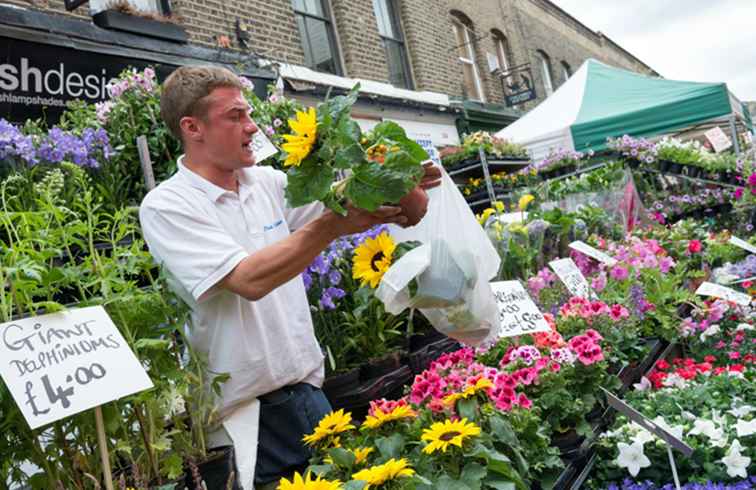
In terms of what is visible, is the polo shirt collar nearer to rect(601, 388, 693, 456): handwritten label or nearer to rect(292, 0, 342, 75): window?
rect(601, 388, 693, 456): handwritten label

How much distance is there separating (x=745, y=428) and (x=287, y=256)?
1.52m

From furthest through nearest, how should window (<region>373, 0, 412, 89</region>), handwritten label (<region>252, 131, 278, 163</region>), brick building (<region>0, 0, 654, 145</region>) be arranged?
window (<region>373, 0, 412, 89</region>) → brick building (<region>0, 0, 654, 145</region>) → handwritten label (<region>252, 131, 278, 163</region>)

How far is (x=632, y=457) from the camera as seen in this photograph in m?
2.10

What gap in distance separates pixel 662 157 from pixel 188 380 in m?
7.25

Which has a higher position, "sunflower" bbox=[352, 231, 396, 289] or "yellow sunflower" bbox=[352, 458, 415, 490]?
"sunflower" bbox=[352, 231, 396, 289]

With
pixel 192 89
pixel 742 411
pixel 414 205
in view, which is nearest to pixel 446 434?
pixel 414 205

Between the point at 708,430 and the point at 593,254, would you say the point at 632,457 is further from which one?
the point at 593,254

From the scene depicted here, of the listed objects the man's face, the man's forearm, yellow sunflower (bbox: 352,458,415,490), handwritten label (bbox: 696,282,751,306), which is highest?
the man's face

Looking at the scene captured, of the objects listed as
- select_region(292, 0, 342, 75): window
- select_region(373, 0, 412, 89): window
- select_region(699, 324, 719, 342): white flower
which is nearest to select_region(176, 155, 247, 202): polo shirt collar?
select_region(699, 324, 719, 342): white flower

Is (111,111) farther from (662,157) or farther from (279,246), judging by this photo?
(662,157)

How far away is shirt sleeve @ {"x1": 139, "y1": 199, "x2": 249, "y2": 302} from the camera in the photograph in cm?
170

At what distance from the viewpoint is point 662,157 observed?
7.80 m

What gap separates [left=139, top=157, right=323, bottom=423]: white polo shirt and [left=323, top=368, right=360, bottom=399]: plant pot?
0.43 metres

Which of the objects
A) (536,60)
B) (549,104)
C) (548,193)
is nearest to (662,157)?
(548,193)
